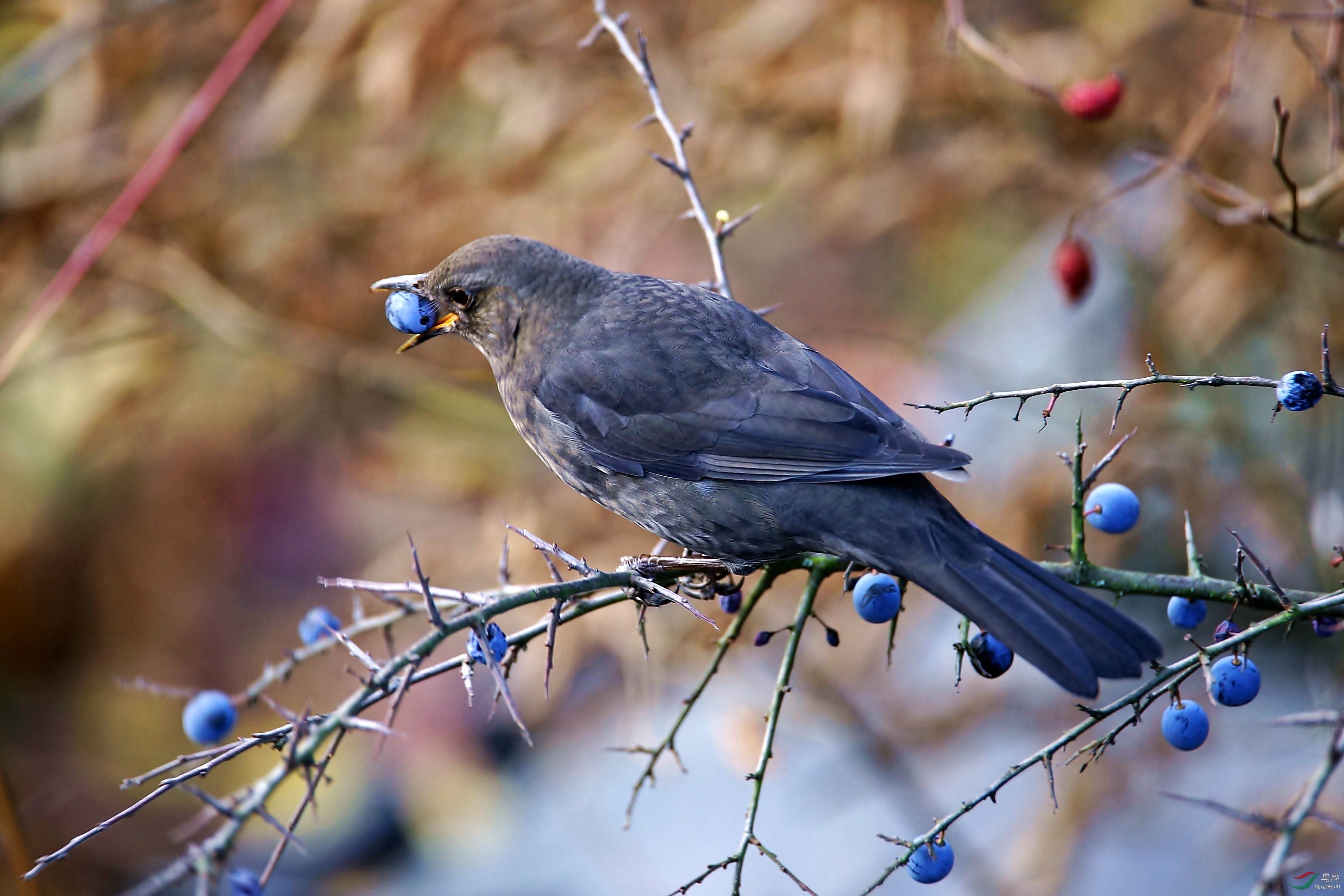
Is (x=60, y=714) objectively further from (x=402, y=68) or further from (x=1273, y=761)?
(x=1273, y=761)

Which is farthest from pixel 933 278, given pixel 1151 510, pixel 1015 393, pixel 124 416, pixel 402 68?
pixel 1015 393

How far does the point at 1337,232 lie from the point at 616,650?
339cm

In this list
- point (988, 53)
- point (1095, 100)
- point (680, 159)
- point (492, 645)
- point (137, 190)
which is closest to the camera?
point (492, 645)

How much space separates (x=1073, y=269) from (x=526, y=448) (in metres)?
3.00

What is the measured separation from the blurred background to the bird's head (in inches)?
64.6

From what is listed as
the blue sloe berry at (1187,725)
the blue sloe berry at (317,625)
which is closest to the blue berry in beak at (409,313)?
the blue sloe berry at (317,625)

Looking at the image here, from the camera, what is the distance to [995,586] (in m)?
2.35

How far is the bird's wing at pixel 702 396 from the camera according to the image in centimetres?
280

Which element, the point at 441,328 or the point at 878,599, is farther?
the point at 441,328

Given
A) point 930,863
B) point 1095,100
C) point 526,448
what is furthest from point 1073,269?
point 526,448

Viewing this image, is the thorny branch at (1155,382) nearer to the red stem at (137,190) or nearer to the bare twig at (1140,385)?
the bare twig at (1140,385)

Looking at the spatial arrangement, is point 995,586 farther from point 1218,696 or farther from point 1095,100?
point 1095,100

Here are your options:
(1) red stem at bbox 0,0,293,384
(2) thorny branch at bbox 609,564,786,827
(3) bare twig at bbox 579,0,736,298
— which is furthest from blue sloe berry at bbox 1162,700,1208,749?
(1) red stem at bbox 0,0,293,384

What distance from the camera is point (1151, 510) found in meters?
4.87
